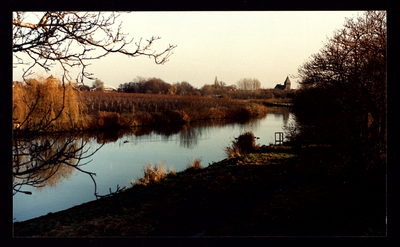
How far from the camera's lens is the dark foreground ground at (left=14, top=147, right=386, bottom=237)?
17.4 ft

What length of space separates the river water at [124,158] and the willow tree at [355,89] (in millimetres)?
4392

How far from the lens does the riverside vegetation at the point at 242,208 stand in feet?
17.5

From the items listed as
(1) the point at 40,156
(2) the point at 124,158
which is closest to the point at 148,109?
(2) the point at 124,158

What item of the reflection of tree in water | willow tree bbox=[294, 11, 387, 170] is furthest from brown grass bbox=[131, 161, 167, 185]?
the reflection of tree in water

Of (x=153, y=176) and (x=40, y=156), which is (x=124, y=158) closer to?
(x=153, y=176)

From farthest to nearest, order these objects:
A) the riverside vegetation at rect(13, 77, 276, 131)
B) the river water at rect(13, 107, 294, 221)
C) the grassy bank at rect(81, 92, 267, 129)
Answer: the grassy bank at rect(81, 92, 267, 129), the riverside vegetation at rect(13, 77, 276, 131), the river water at rect(13, 107, 294, 221)

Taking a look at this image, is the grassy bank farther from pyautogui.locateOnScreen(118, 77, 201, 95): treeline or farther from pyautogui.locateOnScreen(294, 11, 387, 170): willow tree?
pyautogui.locateOnScreen(294, 11, 387, 170): willow tree

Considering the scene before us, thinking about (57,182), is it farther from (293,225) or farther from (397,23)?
(397,23)

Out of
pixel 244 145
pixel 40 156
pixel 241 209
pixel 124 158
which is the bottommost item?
pixel 241 209

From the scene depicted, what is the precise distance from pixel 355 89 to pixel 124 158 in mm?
9846

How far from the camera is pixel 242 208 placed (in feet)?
21.7
